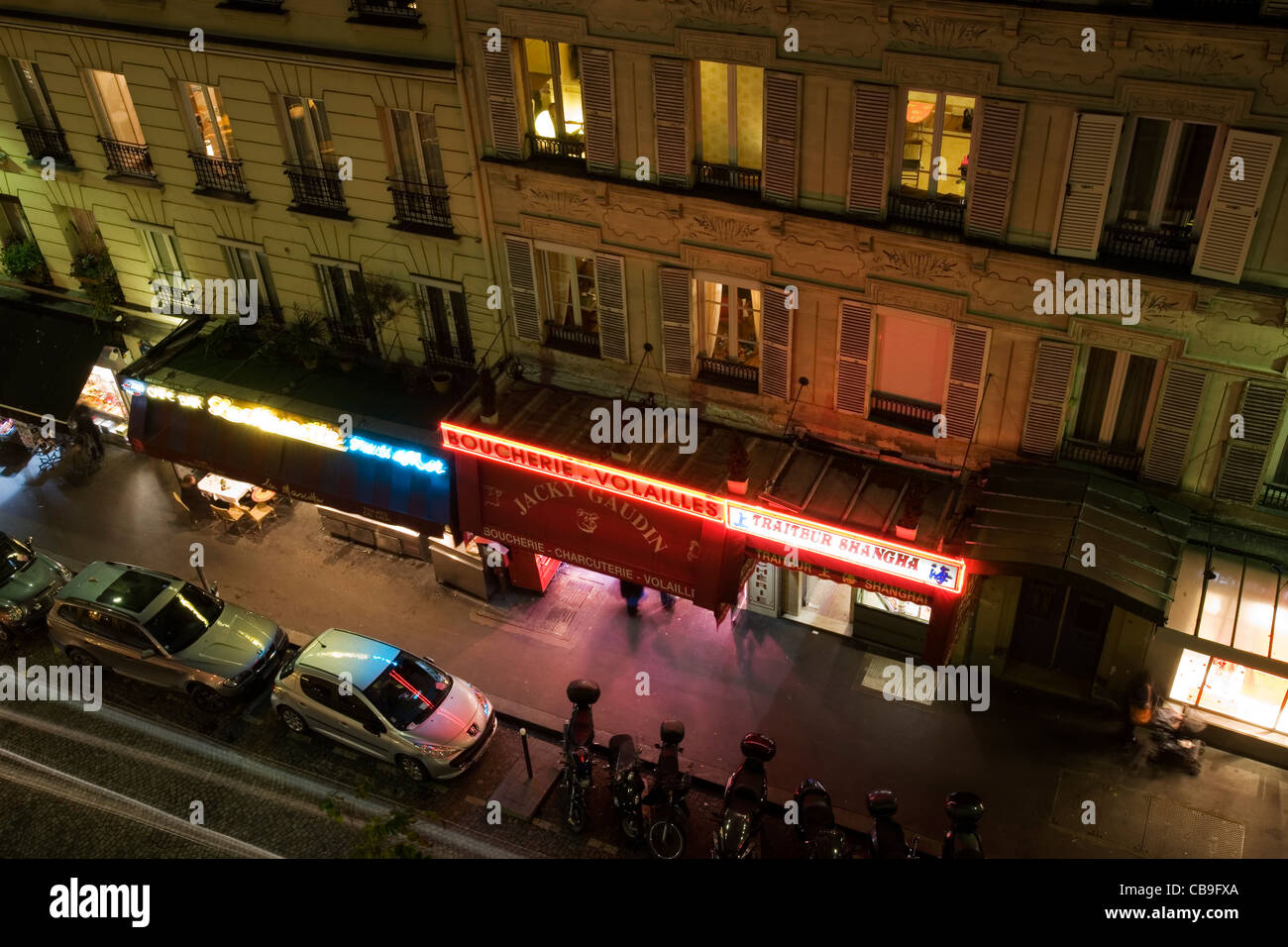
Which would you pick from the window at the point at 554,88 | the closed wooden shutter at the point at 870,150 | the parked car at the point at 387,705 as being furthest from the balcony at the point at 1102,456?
the parked car at the point at 387,705

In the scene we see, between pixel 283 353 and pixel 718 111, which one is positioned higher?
pixel 718 111

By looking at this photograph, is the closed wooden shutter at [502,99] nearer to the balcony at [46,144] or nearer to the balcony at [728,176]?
the balcony at [728,176]

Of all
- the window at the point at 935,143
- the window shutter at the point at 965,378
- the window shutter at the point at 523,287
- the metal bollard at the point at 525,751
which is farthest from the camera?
the window shutter at the point at 523,287

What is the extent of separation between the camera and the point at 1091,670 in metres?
19.7

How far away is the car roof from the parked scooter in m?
10.1

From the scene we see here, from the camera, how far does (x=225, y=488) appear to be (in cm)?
2472

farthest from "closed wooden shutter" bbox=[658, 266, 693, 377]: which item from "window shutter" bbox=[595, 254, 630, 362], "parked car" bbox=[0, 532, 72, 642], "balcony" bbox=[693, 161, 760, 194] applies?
"parked car" bbox=[0, 532, 72, 642]

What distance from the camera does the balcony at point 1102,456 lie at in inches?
661

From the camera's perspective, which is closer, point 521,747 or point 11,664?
point 521,747

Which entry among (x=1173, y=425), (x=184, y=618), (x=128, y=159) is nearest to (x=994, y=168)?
(x=1173, y=425)

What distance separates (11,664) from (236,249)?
9.97 m

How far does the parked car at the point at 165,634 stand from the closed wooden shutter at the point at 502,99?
35.3 feet

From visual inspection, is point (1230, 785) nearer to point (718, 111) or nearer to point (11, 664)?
point (718, 111)

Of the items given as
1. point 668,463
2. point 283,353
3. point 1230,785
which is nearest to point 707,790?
point 668,463
